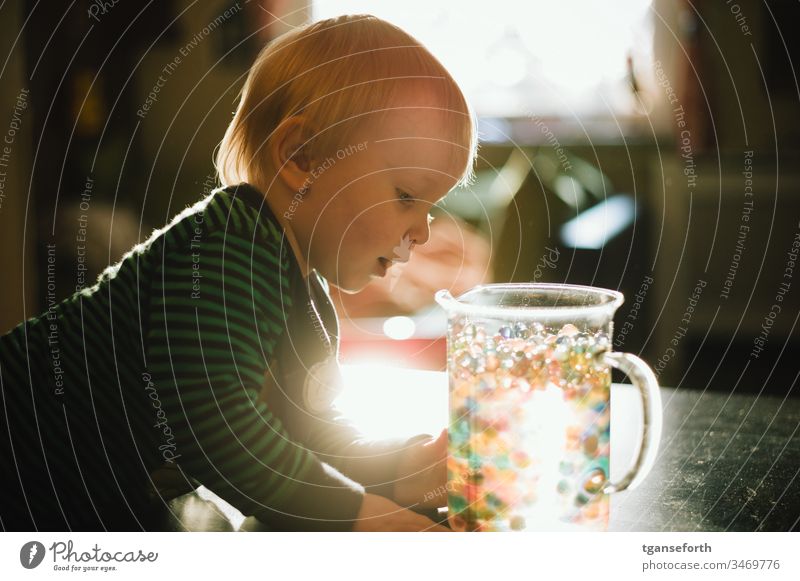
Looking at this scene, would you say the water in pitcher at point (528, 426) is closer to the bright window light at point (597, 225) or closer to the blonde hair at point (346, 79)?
the blonde hair at point (346, 79)

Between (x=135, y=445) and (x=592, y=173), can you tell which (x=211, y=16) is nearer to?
(x=135, y=445)

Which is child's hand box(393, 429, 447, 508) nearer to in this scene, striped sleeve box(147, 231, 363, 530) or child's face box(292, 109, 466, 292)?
striped sleeve box(147, 231, 363, 530)

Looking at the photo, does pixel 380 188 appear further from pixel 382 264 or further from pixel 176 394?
pixel 176 394

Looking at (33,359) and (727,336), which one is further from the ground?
(33,359)

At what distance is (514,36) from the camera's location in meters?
0.54

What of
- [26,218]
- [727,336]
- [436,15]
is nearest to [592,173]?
[727,336]

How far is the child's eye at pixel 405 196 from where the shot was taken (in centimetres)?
50

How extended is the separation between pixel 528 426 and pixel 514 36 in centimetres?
31

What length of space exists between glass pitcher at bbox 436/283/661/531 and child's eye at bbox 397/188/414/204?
0.16m

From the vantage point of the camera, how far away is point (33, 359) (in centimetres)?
49

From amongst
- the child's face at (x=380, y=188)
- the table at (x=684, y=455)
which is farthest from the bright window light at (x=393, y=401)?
the child's face at (x=380, y=188)

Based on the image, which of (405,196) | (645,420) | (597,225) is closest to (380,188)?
(405,196)

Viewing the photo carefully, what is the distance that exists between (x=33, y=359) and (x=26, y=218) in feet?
0.37

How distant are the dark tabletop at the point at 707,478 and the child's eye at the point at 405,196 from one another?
20 centimetres
